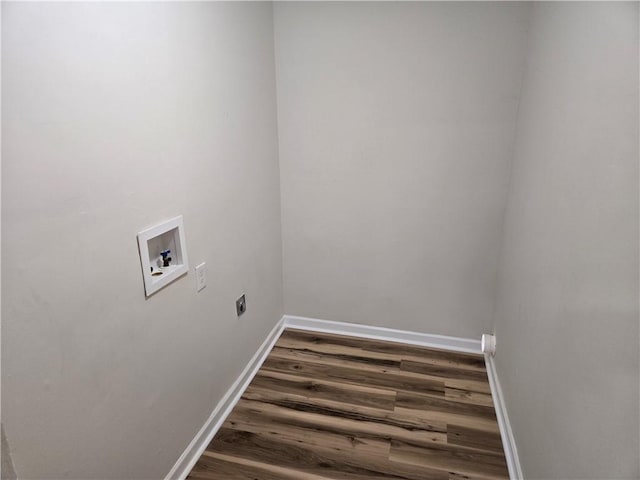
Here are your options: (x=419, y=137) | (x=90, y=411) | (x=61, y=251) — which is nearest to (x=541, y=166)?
(x=419, y=137)

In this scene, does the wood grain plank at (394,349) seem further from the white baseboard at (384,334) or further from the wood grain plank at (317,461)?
the wood grain plank at (317,461)

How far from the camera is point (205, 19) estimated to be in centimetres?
152

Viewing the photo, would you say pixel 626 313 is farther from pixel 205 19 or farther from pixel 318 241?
pixel 318 241

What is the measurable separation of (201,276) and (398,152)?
1.25m

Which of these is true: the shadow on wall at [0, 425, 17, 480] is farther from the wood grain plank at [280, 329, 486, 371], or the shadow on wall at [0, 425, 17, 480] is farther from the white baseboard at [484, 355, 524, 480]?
the wood grain plank at [280, 329, 486, 371]

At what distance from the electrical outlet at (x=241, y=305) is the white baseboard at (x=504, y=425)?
52.7 inches


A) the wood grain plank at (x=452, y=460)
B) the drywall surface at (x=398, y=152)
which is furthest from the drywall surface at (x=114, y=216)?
the wood grain plank at (x=452, y=460)

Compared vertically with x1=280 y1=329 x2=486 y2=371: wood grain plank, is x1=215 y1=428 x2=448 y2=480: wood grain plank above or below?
below

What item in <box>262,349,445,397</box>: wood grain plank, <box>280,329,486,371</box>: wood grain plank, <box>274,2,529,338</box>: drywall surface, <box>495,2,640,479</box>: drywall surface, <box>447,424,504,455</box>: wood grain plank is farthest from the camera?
<box>280,329,486,371</box>: wood grain plank

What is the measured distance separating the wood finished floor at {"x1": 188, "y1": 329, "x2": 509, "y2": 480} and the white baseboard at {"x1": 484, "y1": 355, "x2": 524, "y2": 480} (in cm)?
3

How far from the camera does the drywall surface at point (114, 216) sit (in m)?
0.90

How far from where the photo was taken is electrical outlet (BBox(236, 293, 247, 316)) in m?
2.01

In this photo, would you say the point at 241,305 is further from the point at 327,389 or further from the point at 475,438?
the point at 475,438

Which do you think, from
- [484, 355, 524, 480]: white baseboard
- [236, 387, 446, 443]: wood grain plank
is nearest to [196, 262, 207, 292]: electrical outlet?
[236, 387, 446, 443]: wood grain plank
